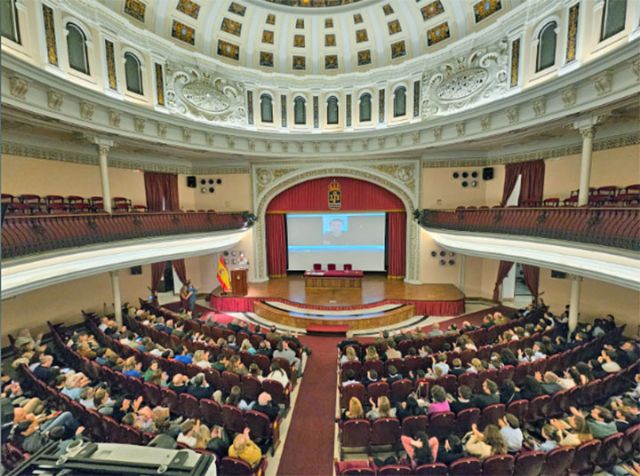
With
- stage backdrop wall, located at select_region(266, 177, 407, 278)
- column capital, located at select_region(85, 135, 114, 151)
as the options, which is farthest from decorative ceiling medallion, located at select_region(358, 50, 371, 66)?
column capital, located at select_region(85, 135, 114, 151)

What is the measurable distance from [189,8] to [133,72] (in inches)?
121

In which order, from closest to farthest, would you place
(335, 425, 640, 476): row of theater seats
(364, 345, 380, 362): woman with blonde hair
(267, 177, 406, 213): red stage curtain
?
(335, 425, 640, 476): row of theater seats → (364, 345, 380, 362): woman with blonde hair → (267, 177, 406, 213): red stage curtain

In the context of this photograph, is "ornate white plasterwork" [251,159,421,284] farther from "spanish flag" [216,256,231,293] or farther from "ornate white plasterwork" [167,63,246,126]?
"ornate white plasterwork" [167,63,246,126]

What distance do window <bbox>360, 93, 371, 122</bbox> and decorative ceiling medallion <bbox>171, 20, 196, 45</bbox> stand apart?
706 cm

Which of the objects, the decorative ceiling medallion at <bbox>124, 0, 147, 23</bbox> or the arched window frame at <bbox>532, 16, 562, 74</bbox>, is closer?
the arched window frame at <bbox>532, 16, 562, 74</bbox>

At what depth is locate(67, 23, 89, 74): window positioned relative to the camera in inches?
366

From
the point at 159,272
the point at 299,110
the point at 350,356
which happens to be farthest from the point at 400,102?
the point at 159,272

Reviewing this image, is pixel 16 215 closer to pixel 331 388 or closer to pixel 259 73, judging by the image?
pixel 331 388

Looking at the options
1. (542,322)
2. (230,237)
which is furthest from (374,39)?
(542,322)

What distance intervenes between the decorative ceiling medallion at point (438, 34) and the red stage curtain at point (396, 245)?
6985 mm

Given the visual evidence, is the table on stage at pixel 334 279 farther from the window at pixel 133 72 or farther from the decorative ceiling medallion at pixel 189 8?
the decorative ceiling medallion at pixel 189 8

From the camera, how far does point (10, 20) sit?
7.89m

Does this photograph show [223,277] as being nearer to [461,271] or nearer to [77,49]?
[77,49]

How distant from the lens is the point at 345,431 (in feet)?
18.0
